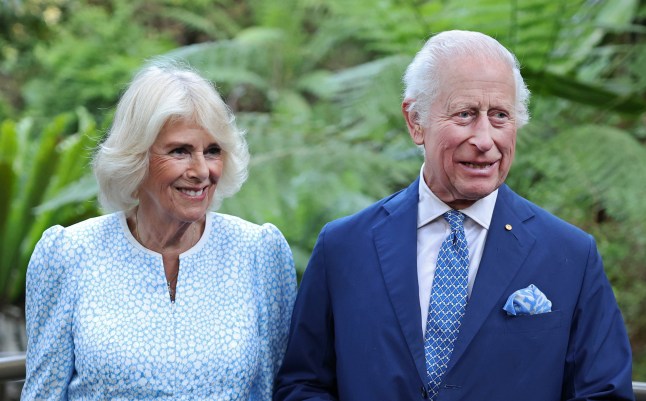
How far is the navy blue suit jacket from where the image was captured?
2178 mm

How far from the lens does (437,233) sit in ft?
7.70

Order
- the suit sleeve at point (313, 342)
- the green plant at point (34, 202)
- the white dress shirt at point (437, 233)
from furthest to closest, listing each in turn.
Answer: the green plant at point (34, 202), the suit sleeve at point (313, 342), the white dress shirt at point (437, 233)

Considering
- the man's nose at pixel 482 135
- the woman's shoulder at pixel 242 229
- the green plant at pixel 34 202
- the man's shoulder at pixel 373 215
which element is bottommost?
the green plant at pixel 34 202

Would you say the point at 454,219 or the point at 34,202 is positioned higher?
the point at 454,219

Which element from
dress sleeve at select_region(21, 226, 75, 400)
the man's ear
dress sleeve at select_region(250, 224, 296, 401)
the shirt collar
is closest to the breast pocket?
the shirt collar

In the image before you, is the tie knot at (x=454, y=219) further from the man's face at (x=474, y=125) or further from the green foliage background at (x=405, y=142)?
the green foliage background at (x=405, y=142)

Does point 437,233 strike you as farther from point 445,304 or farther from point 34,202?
point 34,202

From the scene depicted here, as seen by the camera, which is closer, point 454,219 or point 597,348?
point 597,348

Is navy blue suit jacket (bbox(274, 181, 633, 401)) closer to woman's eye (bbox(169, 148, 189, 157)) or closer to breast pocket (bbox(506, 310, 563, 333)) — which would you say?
breast pocket (bbox(506, 310, 563, 333))

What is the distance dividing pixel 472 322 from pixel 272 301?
1.97 ft

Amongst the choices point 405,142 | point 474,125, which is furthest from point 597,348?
point 405,142

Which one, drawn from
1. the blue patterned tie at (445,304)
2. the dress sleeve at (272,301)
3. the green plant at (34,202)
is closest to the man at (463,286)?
the blue patterned tie at (445,304)

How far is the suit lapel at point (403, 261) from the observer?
2229 mm

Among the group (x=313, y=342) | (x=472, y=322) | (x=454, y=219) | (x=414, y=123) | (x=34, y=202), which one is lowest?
(x=34, y=202)
